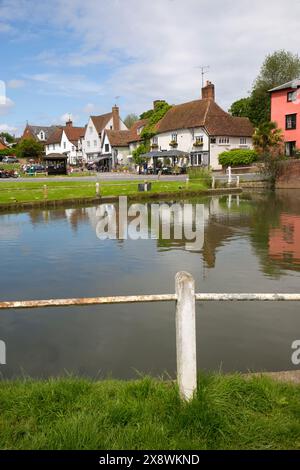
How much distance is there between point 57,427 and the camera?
3451mm

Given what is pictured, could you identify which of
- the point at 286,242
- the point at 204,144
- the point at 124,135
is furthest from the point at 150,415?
the point at 124,135

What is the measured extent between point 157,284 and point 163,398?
5.66m

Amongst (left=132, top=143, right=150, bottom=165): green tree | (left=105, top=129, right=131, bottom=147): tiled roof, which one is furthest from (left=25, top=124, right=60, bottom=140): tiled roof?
(left=132, top=143, right=150, bottom=165): green tree

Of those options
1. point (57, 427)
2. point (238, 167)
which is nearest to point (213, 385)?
point (57, 427)

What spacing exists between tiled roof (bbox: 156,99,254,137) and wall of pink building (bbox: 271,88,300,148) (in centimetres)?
839

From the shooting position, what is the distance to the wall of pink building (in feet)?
146

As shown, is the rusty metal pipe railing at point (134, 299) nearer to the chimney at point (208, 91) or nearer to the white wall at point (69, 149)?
the chimney at point (208, 91)

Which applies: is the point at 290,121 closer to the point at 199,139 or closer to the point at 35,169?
the point at 199,139

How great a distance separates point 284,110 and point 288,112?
61 cm

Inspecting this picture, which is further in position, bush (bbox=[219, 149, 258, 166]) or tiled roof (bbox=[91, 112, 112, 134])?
tiled roof (bbox=[91, 112, 112, 134])

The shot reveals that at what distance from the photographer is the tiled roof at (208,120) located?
53781 mm

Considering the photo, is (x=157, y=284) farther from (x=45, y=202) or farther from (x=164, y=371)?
(x=45, y=202)

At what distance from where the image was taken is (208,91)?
188ft

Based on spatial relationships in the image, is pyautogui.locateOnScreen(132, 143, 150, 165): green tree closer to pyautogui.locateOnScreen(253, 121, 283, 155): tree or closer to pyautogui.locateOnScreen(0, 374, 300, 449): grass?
pyautogui.locateOnScreen(253, 121, 283, 155): tree
